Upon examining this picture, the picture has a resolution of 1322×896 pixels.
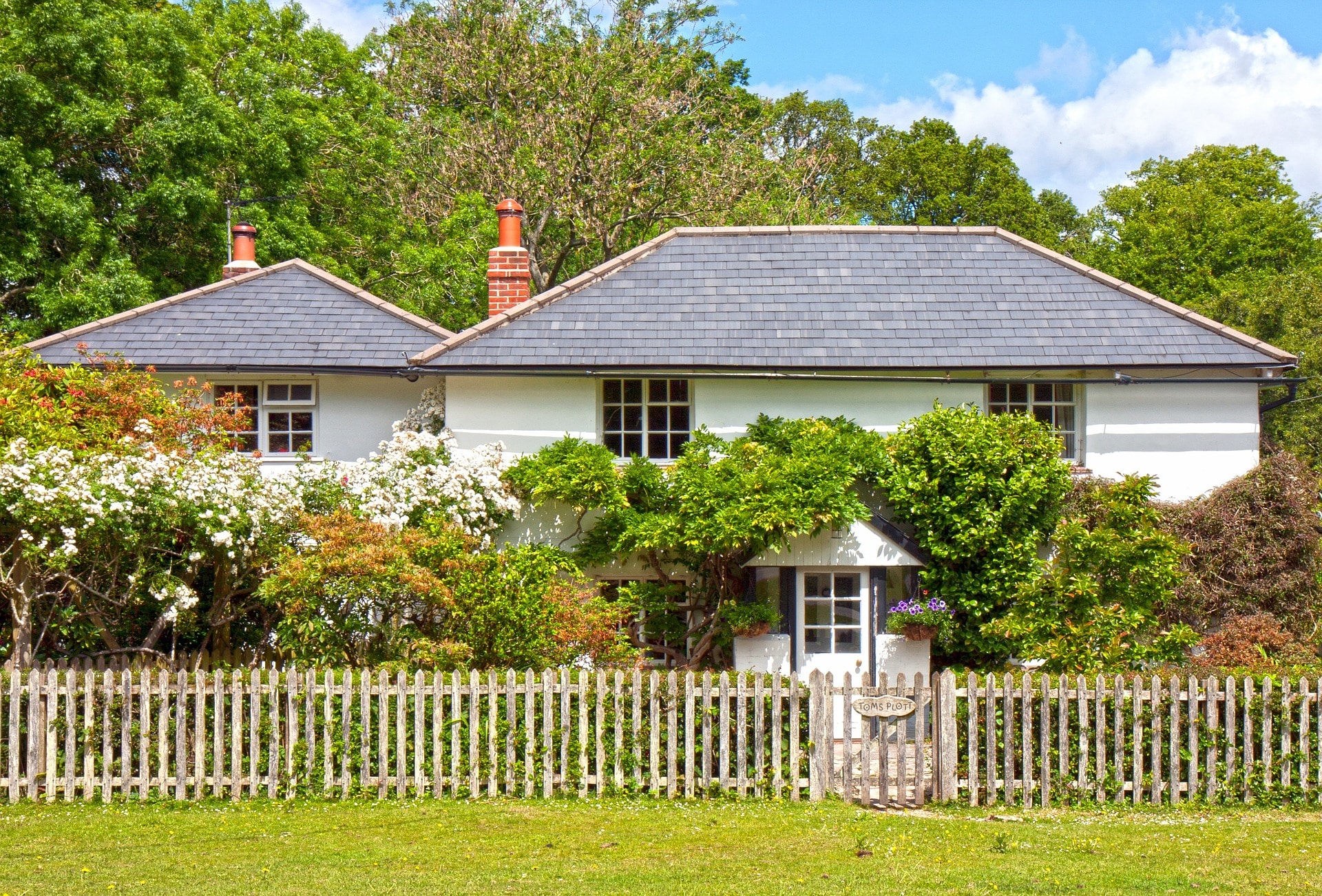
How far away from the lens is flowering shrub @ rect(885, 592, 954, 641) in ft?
53.0

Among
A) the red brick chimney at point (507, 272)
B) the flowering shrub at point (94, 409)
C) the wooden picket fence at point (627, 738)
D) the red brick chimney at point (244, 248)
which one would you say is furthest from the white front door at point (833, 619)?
the red brick chimney at point (244, 248)

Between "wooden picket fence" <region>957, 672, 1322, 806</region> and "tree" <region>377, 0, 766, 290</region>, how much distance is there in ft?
68.7

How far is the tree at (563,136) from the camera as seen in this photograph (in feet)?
98.2

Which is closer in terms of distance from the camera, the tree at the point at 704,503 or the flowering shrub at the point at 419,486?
the flowering shrub at the point at 419,486

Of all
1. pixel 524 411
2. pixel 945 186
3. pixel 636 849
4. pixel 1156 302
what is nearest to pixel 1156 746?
pixel 636 849

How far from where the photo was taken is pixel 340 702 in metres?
11.3

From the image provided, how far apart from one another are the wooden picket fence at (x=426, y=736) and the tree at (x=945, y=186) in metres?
36.8

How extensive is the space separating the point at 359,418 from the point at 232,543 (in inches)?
228

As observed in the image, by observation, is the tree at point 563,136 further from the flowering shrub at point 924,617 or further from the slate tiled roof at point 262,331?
the flowering shrub at point 924,617

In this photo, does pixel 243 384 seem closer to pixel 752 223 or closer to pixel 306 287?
pixel 306 287

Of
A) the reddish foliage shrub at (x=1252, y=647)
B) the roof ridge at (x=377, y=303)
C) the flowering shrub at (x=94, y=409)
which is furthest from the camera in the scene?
the roof ridge at (x=377, y=303)

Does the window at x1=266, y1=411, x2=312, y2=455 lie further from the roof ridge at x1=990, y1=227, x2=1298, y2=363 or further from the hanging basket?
the roof ridge at x1=990, y1=227, x2=1298, y2=363

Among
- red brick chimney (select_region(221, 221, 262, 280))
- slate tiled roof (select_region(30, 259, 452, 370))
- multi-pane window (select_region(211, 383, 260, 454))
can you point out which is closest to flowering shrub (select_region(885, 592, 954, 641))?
slate tiled roof (select_region(30, 259, 452, 370))

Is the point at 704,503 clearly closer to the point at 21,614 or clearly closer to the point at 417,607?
the point at 417,607
